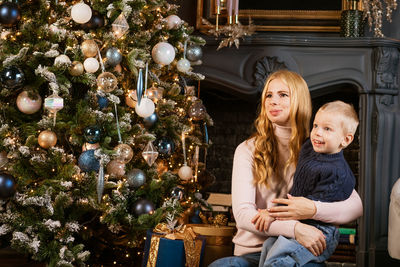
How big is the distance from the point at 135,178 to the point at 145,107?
331mm

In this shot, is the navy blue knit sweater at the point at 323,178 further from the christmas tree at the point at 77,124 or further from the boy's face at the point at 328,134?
the christmas tree at the point at 77,124

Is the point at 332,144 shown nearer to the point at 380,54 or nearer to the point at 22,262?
the point at 380,54

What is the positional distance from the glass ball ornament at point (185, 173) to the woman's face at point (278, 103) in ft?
2.66

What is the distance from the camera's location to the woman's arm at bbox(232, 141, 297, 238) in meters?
2.06

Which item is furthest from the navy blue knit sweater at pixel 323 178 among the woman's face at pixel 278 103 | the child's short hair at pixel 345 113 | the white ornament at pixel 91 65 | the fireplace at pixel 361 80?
the fireplace at pixel 361 80

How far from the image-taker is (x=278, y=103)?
2.25 meters

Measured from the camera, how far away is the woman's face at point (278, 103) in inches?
88.7

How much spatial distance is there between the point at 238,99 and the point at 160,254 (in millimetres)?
2188

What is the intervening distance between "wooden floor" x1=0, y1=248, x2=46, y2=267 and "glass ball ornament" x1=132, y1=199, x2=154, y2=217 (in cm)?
78

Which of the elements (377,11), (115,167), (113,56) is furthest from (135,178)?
(377,11)

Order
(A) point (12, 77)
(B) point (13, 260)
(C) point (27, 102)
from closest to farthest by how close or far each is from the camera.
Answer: (A) point (12, 77) < (C) point (27, 102) < (B) point (13, 260)

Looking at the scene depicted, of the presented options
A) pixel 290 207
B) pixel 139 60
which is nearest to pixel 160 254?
pixel 290 207

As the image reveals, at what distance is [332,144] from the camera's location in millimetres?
2037

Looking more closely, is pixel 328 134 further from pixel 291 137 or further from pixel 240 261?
pixel 240 261
